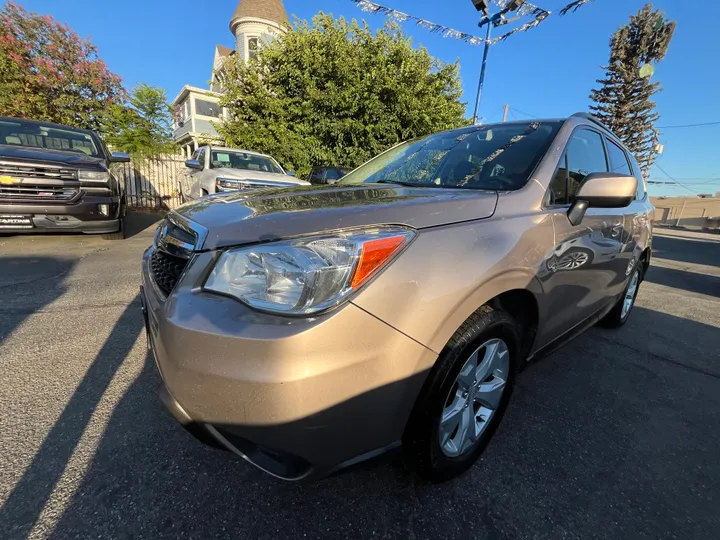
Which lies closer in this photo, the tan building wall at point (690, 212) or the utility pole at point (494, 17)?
the utility pole at point (494, 17)

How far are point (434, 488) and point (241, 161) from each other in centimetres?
830

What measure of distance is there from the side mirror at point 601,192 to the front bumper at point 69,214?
20.0ft

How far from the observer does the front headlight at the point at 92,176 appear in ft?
16.7

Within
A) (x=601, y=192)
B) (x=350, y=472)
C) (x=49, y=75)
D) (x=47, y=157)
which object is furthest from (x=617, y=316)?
(x=49, y=75)

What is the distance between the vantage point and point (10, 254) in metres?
4.79

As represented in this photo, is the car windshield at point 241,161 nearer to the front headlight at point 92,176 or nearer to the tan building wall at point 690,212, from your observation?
the front headlight at point 92,176

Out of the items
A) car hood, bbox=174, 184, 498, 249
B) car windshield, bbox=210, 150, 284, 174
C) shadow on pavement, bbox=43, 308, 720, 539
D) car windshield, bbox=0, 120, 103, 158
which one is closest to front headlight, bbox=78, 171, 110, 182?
car windshield, bbox=0, 120, 103, 158

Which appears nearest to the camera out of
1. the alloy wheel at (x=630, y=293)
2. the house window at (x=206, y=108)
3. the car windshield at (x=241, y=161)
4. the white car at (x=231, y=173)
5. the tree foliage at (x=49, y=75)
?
the alloy wheel at (x=630, y=293)

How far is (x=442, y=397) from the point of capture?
1.31m

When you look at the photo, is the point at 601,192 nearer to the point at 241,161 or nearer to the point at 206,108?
the point at 241,161

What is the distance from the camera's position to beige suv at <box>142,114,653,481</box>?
105cm

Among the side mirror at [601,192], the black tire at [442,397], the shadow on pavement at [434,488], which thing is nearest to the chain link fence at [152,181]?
the shadow on pavement at [434,488]

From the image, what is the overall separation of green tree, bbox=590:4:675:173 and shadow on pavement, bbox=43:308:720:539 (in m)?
34.0

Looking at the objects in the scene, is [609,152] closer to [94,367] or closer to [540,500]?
[540,500]
